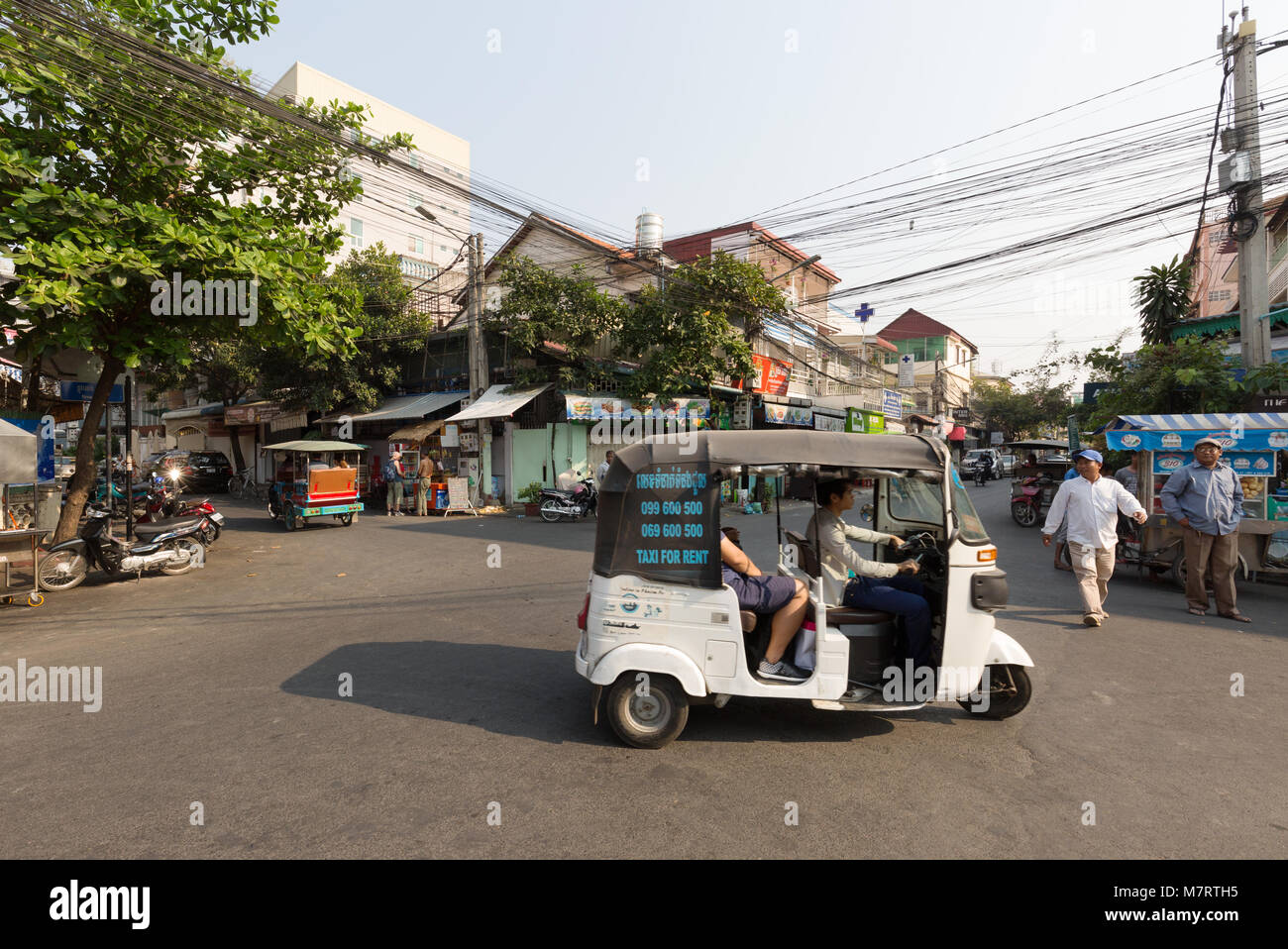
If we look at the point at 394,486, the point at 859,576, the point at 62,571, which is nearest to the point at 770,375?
the point at 394,486

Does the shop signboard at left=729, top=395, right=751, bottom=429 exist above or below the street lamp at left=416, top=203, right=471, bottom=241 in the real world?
below

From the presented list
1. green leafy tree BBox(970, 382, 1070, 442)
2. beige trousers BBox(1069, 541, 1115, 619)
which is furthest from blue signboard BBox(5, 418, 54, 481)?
green leafy tree BBox(970, 382, 1070, 442)

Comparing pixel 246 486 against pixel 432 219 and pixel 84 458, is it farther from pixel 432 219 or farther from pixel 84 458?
pixel 84 458

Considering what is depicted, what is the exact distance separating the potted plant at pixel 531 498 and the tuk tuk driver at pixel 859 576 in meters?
13.6

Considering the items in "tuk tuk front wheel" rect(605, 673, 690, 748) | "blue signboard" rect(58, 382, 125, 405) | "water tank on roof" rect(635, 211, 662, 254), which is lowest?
"tuk tuk front wheel" rect(605, 673, 690, 748)

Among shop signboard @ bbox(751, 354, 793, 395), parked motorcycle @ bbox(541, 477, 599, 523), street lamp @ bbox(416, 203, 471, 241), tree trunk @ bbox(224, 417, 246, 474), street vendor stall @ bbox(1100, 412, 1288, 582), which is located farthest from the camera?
tree trunk @ bbox(224, 417, 246, 474)

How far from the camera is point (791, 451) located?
3.96m

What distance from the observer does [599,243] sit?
2294 cm

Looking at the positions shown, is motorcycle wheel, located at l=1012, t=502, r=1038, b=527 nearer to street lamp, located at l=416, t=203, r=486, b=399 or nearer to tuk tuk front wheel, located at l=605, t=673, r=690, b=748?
street lamp, located at l=416, t=203, r=486, b=399

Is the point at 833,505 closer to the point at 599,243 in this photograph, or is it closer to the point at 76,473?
the point at 76,473

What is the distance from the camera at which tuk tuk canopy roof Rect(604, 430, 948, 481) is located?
3.91 metres

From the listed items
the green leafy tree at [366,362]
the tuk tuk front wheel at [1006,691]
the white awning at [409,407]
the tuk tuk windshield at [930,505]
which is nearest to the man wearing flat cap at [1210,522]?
the tuk tuk windshield at [930,505]

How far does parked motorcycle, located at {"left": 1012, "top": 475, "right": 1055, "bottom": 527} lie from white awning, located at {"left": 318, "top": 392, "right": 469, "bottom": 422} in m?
15.2
